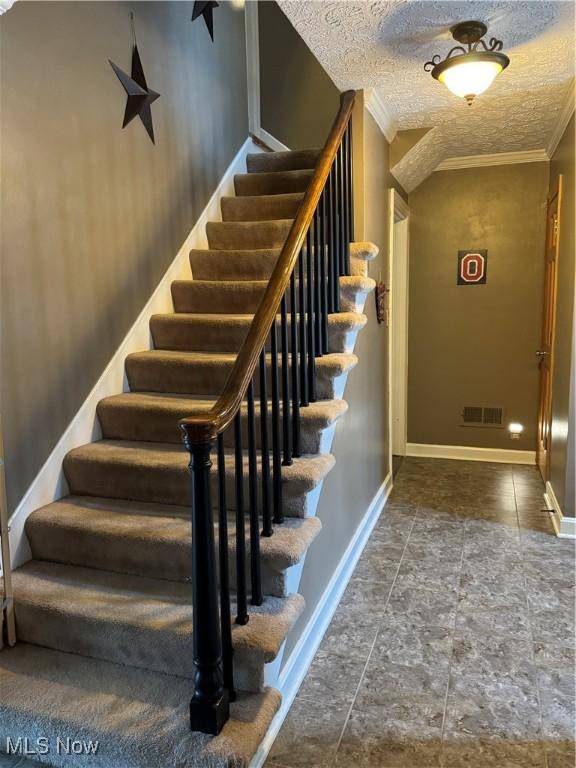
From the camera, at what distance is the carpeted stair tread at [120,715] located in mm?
1493

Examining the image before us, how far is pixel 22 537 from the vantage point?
85.2 inches

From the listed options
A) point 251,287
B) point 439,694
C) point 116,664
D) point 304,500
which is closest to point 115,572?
point 116,664

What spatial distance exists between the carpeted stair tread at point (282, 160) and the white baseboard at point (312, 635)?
7.97 ft

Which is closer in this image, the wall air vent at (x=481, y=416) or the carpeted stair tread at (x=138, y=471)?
the carpeted stair tread at (x=138, y=471)

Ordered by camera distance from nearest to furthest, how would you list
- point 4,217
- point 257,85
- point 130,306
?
point 4,217
point 130,306
point 257,85

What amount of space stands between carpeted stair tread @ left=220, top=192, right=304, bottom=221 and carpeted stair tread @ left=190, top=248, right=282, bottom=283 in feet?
1.12

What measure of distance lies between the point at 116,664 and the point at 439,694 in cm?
118

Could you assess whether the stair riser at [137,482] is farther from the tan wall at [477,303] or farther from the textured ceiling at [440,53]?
the tan wall at [477,303]

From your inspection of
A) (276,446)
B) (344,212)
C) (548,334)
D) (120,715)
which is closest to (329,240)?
(344,212)

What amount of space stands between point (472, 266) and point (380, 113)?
1.95 meters

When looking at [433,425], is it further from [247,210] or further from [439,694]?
[439,694]

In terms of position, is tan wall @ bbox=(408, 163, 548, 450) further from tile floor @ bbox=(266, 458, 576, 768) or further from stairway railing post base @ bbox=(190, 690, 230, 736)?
stairway railing post base @ bbox=(190, 690, 230, 736)

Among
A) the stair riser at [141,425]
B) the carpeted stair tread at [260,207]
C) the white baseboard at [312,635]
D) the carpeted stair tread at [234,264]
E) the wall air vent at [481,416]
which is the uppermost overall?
→ the carpeted stair tread at [260,207]

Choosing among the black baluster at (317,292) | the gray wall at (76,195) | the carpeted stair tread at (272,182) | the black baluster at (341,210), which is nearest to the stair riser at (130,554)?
the gray wall at (76,195)
